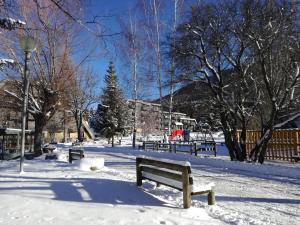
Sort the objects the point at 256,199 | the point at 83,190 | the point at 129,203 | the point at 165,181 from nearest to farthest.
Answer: the point at 129,203 < the point at 165,181 < the point at 83,190 < the point at 256,199

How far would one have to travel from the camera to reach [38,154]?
2612cm

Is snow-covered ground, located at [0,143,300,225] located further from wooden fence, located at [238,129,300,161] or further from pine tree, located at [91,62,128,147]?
pine tree, located at [91,62,128,147]

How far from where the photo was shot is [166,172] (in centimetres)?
886

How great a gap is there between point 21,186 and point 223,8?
51.0 feet

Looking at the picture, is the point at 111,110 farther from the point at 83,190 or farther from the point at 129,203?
the point at 129,203

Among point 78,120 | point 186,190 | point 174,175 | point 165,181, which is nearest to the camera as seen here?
point 186,190

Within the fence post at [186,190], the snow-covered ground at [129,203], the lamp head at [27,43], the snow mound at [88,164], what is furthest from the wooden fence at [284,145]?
the fence post at [186,190]

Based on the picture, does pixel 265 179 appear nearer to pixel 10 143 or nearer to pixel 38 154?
pixel 38 154

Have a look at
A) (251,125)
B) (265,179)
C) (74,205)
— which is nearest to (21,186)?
(74,205)

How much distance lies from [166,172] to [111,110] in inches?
2025

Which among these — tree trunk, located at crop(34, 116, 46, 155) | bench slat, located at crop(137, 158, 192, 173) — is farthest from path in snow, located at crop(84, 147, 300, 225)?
tree trunk, located at crop(34, 116, 46, 155)

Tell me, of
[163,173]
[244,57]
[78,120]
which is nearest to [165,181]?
[163,173]

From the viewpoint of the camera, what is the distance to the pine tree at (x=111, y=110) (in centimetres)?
5959

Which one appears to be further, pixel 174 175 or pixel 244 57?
pixel 244 57
